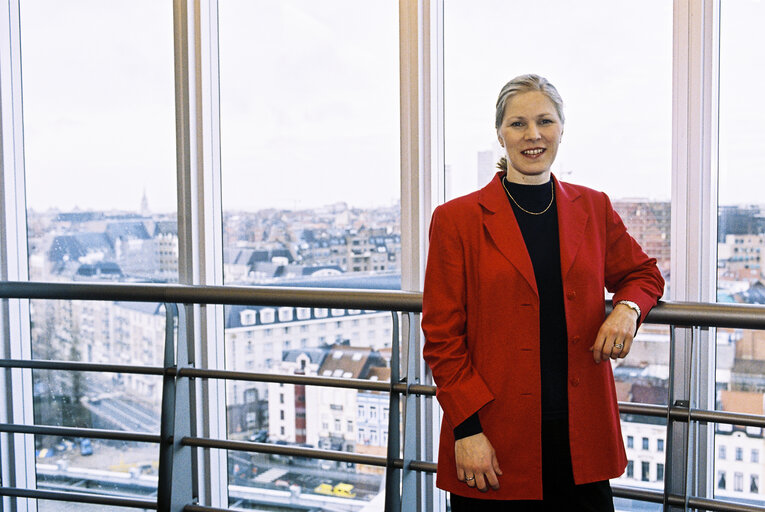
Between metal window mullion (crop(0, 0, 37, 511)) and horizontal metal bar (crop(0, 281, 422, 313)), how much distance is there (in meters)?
0.60

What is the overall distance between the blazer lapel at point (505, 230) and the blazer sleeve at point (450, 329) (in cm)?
8

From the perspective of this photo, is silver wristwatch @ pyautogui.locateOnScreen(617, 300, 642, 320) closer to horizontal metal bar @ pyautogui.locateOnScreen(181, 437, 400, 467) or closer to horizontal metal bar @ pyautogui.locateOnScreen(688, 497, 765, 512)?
horizontal metal bar @ pyautogui.locateOnScreen(688, 497, 765, 512)

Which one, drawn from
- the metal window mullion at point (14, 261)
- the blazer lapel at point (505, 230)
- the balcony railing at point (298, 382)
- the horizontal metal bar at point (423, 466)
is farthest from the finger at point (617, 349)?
the metal window mullion at point (14, 261)

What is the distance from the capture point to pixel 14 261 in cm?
346

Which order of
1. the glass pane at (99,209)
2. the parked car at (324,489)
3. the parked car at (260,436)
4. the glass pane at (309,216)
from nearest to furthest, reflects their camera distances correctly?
the glass pane at (309,216)
the parked car at (324,489)
the parked car at (260,436)
the glass pane at (99,209)

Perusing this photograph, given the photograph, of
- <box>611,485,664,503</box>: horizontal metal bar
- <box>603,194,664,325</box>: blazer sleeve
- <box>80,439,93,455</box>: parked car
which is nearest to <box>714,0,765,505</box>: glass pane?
<box>611,485,664,503</box>: horizontal metal bar

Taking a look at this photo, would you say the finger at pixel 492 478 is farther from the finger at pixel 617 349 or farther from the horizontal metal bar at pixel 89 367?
the horizontal metal bar at pixel 89 367

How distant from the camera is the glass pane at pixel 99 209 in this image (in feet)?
10.7

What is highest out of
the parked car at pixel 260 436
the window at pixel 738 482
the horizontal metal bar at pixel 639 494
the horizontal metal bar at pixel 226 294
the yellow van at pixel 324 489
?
the horizontal metal bar at pixel 226 294

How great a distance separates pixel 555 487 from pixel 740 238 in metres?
1.17

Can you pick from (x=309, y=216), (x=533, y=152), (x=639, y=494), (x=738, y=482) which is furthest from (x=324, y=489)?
(x=533, y=152)

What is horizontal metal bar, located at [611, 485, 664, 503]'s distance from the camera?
2125 mm

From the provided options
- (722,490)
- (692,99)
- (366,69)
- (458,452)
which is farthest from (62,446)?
(692,99)

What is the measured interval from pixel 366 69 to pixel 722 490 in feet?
6.21
